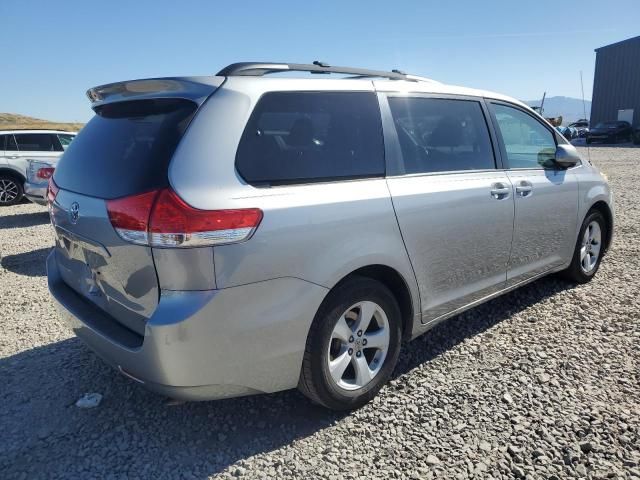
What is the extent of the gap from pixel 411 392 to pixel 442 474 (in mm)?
678

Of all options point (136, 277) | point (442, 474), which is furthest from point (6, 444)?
point (442, 474)

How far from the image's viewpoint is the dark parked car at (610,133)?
31266 millimetres

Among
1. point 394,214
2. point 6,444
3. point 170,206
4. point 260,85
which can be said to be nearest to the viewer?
point 170,206

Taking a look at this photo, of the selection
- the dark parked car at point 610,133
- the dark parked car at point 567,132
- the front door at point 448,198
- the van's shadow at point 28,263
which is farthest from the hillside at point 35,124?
the dark parked car at point 610,133

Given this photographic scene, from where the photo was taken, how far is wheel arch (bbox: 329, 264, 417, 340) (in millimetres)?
2643

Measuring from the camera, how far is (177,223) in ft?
6.57

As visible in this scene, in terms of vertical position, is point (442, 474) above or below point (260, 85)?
below

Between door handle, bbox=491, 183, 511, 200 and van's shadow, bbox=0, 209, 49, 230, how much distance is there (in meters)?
8.26

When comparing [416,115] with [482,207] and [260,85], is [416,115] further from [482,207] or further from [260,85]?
[260,85]

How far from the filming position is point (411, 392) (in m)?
2.93

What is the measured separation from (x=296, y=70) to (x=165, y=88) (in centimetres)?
71

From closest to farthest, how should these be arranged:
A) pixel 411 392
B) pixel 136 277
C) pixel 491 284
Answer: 1. pixel 136 277
2. pixel 411 392
3. pixel 491 284

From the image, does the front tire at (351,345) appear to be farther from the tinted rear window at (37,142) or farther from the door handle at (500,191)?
the tinted rear window at (37,142)

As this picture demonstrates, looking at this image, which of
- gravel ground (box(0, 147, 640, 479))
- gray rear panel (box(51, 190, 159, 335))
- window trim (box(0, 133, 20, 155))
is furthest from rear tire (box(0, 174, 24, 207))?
gray rear panel (box(51, 190, 159, 335))
